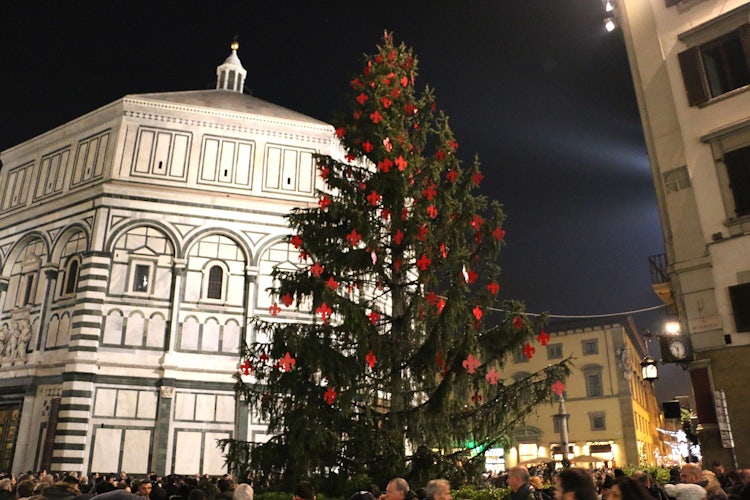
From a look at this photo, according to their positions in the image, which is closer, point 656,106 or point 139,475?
point 656,106

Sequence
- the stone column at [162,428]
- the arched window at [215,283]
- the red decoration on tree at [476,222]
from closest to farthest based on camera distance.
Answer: the red decoration on tree at [476,222] < the stone column at [162,428] < the arched window at [215,283]

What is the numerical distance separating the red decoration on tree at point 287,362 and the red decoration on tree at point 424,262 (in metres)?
2.51

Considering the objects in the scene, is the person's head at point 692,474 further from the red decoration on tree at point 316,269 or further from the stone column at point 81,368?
the stone column at point 81,368

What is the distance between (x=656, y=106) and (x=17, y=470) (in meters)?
24.4

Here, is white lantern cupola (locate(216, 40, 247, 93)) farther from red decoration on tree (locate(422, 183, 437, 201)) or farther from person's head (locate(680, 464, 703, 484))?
person's head (locate(680, 464, 703, 484))

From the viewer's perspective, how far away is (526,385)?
893 centimetres

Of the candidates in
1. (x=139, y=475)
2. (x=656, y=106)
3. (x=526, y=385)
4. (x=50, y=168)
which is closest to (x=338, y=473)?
(x=526, y=385)

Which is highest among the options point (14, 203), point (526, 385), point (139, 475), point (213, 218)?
point (14, 203)

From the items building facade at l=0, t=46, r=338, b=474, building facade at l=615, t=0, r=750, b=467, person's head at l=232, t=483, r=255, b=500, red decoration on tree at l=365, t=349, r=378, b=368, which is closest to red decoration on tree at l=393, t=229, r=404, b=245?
red decoration on tree at l=365, t=349, r=378, b=368

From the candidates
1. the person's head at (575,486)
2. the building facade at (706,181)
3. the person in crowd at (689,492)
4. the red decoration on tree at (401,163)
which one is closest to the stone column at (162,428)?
the red decoration on tree at (401,163)

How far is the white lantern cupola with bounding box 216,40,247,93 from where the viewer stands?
102 feet

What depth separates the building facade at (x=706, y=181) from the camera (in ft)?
41.4

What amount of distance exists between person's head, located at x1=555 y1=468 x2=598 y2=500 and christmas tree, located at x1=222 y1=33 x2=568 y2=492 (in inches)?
177

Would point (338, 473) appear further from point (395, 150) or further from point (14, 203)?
point (14, 203)
